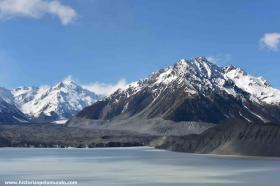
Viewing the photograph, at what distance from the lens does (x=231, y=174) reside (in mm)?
118062

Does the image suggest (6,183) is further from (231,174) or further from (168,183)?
(231,174)

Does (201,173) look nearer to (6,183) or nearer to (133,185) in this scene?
(133,185)

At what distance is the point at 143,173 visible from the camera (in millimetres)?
119375

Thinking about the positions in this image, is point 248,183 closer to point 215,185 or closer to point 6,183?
point 215,185

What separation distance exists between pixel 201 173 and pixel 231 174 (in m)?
5.93

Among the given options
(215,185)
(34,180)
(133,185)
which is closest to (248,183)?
(215,185)

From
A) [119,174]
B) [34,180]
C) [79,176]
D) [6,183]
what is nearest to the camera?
[6,183]

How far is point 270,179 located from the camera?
345 ft

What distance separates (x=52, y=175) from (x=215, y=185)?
32749 mm

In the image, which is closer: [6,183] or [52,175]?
[6,183]

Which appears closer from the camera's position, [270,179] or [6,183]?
[6,183]

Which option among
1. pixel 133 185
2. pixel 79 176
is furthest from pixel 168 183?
pixel 79 176

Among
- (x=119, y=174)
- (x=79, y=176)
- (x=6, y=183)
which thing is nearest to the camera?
(x=6, y=183)

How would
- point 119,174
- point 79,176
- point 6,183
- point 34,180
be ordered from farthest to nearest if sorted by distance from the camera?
point 119,174
point 79,176
point 34,180
point 6,183
